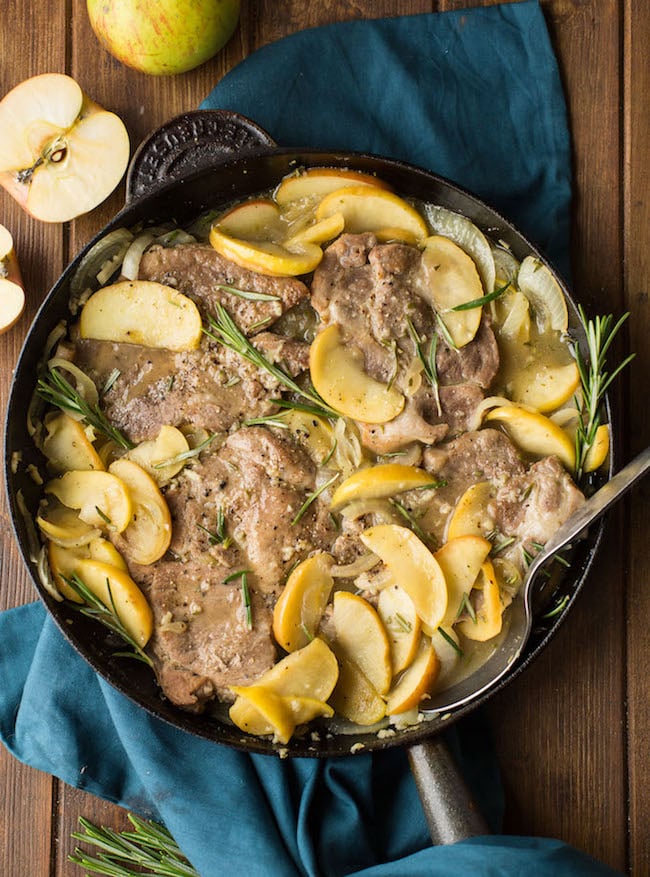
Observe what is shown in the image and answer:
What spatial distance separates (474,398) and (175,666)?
109 centimetres

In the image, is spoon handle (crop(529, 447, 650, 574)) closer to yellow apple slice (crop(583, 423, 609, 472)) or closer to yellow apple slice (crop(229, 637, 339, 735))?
yellow apple slice (crop(583, 423, 609, 472))

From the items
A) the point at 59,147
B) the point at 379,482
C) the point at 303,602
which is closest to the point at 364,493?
the point at 379,482

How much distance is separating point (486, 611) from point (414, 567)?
225 millimetres

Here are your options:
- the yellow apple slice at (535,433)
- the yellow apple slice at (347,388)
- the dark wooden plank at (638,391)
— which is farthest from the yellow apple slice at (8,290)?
the dark wooden plank at (638,391)

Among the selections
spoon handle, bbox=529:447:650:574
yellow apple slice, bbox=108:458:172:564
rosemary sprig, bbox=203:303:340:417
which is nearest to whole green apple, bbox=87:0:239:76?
rosemary sprig, bbox=203:303:340:417

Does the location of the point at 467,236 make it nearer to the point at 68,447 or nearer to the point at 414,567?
the point at 414,567

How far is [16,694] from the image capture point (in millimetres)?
2824

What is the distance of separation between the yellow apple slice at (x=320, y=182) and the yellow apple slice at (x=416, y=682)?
4.12 feet

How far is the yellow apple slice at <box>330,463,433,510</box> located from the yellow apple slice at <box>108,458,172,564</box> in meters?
0.47

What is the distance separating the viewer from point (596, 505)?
7.80 ft

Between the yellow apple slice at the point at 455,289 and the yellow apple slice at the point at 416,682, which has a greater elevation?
the yellow apple slice at the point at 455,289

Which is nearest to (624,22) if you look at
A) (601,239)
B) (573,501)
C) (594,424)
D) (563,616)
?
(601,239)

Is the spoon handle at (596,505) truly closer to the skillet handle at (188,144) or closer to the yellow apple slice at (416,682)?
the yellow apple slice at (416,682)

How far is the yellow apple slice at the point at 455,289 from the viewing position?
254cm
